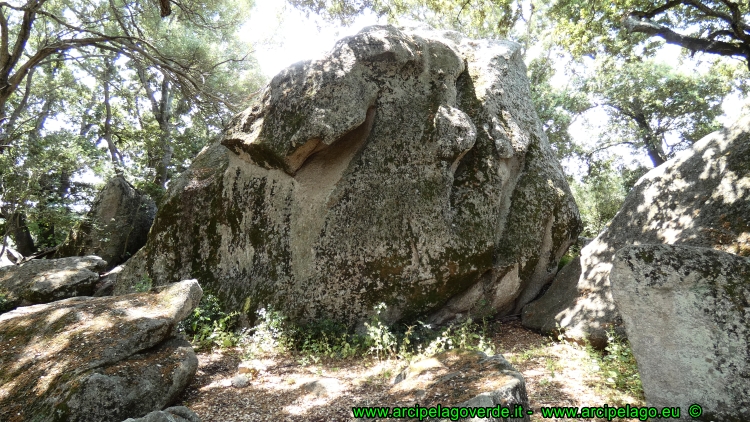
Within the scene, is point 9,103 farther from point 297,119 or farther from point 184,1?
point 297,119

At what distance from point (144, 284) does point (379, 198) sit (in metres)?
5.20

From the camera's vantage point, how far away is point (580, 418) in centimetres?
356

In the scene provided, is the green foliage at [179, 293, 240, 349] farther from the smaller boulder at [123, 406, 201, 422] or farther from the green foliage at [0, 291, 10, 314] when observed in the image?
the green foliage at [0, 291, 10, 314]

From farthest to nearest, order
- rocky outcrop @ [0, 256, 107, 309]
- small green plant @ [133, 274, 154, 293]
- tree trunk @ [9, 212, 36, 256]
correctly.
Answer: tree trunk @ [9, 212, 36, 256]
rocky outcrop @ [0, 256, 107, 309]
small green plant @ [133, 274, 154, 293]

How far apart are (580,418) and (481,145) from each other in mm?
4946

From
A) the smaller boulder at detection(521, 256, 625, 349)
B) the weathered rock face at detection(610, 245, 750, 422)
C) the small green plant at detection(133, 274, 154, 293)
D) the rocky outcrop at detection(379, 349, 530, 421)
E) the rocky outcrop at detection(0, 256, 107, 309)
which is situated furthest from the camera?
the rocky outcrop at detection(0, 256, 107, 309)

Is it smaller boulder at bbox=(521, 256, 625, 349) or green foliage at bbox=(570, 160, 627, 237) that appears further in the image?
green foliage at bbox=(570, 160, 627, 237)

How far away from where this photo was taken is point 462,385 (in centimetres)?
332

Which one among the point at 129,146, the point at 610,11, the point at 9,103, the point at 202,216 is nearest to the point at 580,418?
the point at 202,216

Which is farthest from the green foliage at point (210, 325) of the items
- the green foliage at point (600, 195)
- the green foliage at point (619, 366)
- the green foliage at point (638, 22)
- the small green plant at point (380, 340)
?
the green foliage at point (600, 195)

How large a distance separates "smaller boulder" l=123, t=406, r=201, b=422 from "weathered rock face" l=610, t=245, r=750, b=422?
12.5 feet

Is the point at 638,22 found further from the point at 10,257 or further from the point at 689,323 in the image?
the point at 10,257

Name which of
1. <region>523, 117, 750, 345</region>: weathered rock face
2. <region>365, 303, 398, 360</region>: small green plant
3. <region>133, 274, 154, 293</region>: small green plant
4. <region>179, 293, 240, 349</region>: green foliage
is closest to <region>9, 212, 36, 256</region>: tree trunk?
<region>133, 274, 154, 293</region>: small green plant

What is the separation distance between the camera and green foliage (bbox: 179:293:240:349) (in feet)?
21.1
